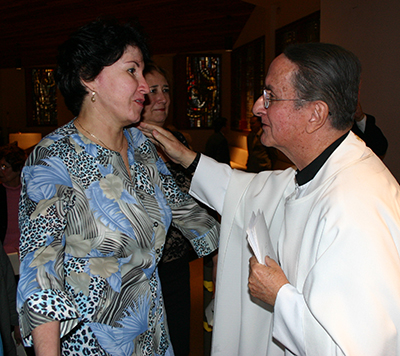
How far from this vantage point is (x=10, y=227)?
11.8ft

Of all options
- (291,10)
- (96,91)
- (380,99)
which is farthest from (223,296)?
(291,10)

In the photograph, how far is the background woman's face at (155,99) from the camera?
236 centimetres

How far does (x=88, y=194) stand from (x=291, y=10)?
24.3 ft

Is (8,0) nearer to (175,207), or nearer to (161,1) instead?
(161,1)

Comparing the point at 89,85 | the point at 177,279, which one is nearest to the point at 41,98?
the point at 177,279

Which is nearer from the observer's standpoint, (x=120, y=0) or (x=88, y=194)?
(x=88, y=194)

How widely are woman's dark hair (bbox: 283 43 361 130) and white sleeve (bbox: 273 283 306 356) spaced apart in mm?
638

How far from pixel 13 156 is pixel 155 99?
7.27 feet

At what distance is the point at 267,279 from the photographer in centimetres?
139

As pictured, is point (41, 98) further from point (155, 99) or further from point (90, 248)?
point (90, 248)

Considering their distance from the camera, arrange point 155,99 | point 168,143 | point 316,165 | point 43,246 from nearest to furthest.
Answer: point 43,246 < point 316,165 < point 168,143 < point 155,99

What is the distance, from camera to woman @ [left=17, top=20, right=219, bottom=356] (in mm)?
1173

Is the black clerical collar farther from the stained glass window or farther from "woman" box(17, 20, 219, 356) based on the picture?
the stained glass window

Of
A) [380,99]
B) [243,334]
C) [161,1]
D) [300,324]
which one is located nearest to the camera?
[300,324]
